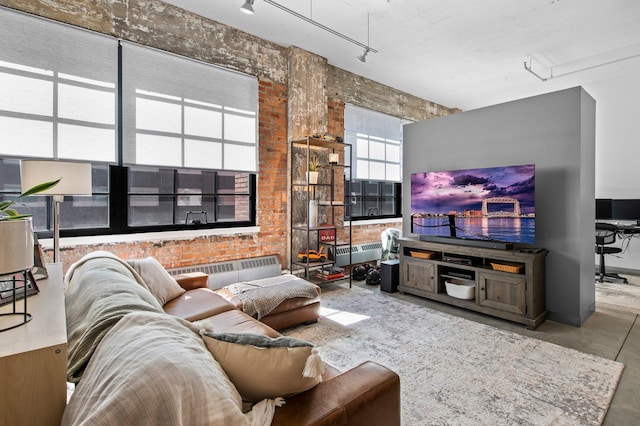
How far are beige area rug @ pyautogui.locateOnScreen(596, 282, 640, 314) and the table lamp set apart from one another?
218 inches

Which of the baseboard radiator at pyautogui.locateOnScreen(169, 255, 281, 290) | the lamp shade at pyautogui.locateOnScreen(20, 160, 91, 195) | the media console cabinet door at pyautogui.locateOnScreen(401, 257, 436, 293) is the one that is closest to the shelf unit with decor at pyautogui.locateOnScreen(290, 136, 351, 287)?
the baseboard radiator at pyautogui.locateOnScreen(169, 255, 281, 290)

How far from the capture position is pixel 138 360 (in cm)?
92

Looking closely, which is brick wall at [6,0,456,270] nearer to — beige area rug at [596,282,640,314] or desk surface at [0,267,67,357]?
desk surface at [0,267,67,357]

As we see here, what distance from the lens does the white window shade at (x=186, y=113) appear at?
3412 millimetres

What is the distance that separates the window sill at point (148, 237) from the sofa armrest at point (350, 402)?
2.92 metres

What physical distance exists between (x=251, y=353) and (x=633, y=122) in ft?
24.4

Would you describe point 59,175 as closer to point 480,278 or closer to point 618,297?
point 480,278

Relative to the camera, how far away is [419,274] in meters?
4.24

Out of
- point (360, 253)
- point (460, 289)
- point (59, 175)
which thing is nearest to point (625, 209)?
point (460, 289)

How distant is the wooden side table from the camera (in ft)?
2.71

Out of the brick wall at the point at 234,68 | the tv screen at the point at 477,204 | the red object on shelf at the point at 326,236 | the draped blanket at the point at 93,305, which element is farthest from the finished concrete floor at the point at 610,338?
the draped blanket at the point at 93,305

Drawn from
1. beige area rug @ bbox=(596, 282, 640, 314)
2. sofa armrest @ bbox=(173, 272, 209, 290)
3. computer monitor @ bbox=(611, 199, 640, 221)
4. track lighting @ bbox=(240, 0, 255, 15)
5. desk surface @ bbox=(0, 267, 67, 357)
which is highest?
track lighting @ bbox=(240, 0, 255, 15)

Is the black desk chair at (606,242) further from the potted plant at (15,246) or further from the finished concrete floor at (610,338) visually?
the potted plant at (15,246)

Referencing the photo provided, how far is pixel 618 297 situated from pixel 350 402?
4.93 m
